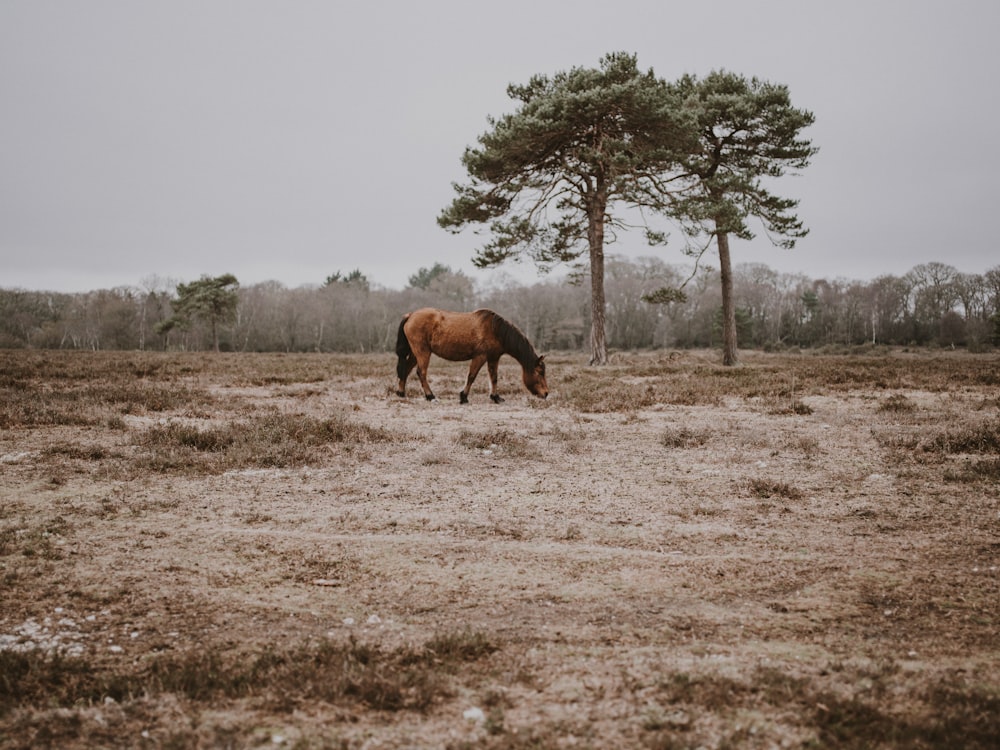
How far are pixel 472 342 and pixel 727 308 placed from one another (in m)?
17.3

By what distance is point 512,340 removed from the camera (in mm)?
13539

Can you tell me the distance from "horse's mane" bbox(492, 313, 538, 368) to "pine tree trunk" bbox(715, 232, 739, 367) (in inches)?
568

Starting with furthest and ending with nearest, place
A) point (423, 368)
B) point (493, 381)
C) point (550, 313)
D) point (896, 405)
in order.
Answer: point (550, 313) < point (423, 368) < point (493, 381) < point (896, 405)

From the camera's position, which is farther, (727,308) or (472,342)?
(727,308)

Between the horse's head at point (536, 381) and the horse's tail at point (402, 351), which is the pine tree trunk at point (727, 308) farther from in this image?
the horse's tail at point (402, 351)

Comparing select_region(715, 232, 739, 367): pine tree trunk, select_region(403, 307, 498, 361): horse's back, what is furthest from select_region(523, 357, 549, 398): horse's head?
select_region(715, 232, 739, 367): pine tree trunk

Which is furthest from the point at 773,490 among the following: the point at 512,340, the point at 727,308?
the point at 727,308

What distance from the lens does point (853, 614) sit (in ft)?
12.0

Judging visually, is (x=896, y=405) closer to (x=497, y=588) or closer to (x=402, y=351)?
(x=402, y=351)

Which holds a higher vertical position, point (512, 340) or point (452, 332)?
point (452, 332)

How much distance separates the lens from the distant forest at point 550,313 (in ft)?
209

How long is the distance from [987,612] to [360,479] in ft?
18.1

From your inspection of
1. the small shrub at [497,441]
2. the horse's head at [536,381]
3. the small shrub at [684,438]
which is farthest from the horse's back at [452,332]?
the small shrub at [684,438]

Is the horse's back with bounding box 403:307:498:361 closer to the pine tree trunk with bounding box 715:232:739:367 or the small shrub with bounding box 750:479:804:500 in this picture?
the small shrub with bounding box 750:479:804:500
